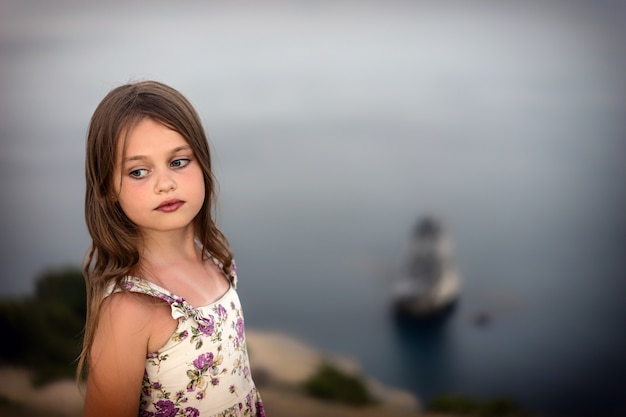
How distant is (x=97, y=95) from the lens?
283cm

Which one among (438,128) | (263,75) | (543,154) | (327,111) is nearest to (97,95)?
(263,75)

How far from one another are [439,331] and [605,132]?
1144 millimetres

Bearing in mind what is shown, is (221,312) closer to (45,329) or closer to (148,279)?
(148,279)

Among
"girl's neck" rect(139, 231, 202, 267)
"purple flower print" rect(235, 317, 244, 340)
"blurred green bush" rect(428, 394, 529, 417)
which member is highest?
"blurred green bush" rect(428, 394, 529, 417)

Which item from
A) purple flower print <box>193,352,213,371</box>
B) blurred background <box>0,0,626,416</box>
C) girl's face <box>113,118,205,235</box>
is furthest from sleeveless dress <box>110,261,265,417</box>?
blurred background <box>0,0,626,416</box>

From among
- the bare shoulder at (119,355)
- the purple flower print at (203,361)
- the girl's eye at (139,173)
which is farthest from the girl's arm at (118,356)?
the girl's eye at (139,173)

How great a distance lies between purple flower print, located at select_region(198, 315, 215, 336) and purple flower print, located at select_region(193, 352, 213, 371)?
40mm

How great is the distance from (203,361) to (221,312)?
11cm

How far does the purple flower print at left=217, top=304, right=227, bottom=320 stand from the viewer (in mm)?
1186

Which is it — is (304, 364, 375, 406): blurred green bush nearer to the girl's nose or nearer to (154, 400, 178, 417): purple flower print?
(154, 400, 178, 417): purple flower print

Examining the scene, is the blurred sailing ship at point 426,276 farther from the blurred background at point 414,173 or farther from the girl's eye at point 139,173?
the girl's eye at point 139,173

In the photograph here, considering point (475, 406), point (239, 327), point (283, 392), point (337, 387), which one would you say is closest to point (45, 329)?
point (283, 392)

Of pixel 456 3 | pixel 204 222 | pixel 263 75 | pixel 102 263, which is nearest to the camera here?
pixel 102 263

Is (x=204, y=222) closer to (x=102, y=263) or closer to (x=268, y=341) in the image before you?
(x=102, y=263)
